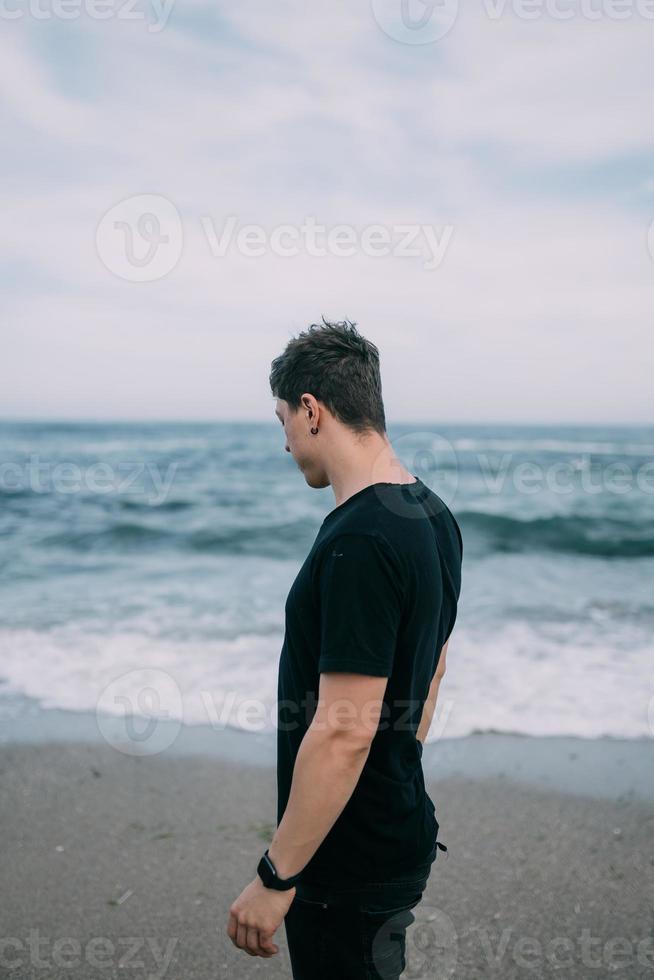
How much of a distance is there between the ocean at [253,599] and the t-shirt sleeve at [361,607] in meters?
2.29

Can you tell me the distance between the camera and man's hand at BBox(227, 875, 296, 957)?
5.58ft

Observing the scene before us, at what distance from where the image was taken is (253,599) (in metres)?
9.91

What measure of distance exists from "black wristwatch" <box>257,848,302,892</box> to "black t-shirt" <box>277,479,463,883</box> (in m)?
0.12

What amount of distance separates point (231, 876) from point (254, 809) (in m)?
0.68

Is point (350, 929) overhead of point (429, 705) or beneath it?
beneath

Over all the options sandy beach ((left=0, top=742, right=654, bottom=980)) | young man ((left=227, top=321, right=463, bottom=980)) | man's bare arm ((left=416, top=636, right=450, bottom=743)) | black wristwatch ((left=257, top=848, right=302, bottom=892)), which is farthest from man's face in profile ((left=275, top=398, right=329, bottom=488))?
sandy beach ((left=0, top=742, right=654, bottom=980))

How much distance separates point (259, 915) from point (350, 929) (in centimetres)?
24

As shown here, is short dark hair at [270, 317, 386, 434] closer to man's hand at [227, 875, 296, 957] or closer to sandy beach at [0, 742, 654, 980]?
man's hand at [227, 875, 296, 957]

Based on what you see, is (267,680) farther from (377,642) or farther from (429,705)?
(377,642)
